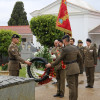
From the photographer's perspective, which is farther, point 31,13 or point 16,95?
point 31,13

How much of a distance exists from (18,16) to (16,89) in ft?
163

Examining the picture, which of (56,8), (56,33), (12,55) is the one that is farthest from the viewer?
(56,8)

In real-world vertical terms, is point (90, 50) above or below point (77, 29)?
below

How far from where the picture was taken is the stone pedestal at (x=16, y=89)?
16.2ft

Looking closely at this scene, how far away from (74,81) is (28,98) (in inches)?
55.1

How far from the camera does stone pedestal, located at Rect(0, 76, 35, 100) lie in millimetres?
4951

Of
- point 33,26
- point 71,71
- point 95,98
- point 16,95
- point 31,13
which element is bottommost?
point 95,98

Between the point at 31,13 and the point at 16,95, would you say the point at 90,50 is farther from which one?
the point at 31,13

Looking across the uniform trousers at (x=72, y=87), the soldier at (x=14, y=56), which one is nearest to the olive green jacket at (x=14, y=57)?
the soldier at (x=14, y=56)

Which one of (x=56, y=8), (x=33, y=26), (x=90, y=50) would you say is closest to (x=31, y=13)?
(x=56, y=8)

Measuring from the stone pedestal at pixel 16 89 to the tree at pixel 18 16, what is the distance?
48.2 meters

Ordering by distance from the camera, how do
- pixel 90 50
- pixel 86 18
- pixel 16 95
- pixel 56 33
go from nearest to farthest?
1. pixel 16 95
2. pixel 90 50
3. pixel 56 33
4. pixel 86 18

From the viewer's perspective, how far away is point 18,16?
53.9 metres

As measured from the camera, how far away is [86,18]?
31.5m
